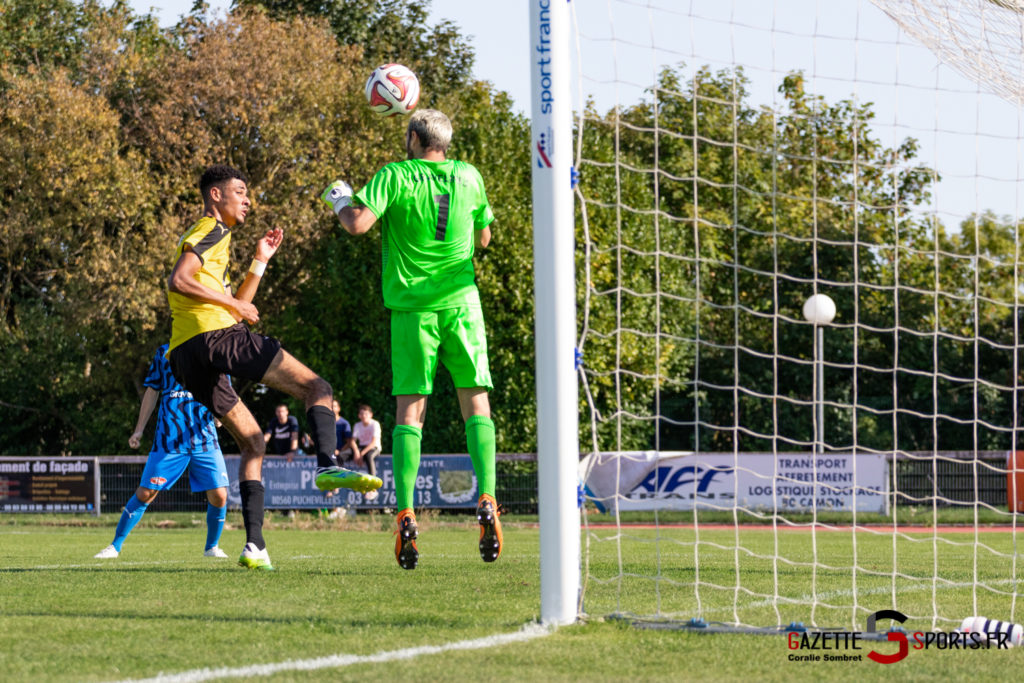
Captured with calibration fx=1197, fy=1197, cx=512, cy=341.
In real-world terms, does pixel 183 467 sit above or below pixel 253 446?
below

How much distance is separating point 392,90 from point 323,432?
199cm

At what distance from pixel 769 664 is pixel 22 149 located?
24.4 m

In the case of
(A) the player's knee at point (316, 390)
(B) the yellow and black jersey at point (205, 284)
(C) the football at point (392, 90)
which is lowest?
(A) the player's knee at point (316, 390)

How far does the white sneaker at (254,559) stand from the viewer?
311 inches

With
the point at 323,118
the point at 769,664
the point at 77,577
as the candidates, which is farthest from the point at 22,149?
the point at 769,664

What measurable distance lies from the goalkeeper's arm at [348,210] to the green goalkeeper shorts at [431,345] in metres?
0.52

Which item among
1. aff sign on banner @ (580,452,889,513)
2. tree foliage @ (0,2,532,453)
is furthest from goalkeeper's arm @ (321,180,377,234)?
tree foliage @ (0,2,532,453)

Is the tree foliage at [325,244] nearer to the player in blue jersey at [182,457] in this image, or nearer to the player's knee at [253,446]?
the player in blue jersey at [182,457]

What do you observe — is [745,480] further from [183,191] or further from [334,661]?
[334,661]

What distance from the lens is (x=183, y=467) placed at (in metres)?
9.41

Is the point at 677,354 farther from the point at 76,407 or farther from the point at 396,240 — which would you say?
the point at 396,240

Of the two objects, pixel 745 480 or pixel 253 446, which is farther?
pixel 745 480

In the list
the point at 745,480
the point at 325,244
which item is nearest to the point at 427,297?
the point at 745,480

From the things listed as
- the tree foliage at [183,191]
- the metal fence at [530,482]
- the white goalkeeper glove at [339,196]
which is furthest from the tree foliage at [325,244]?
the white goalkeeper glove at [339,196]
